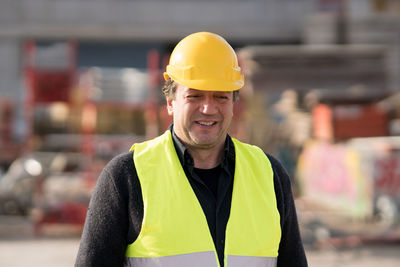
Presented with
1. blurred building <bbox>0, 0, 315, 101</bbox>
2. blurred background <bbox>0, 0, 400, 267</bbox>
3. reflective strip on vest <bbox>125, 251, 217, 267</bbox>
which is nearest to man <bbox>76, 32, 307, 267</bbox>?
reflective strip on vest <bbox>125, 251, 217, 267</bbox>

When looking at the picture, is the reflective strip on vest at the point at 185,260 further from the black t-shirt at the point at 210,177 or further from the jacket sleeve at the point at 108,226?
the black t-shirt at the point at 210,177

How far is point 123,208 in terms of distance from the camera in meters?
1.90

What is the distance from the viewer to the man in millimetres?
1893

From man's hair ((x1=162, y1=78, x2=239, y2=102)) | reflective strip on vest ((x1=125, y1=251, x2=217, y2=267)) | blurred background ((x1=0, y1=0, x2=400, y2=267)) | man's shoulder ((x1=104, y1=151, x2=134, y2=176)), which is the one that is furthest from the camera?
blurred background ((x1=0, y1=0, x2=400, y2=267))

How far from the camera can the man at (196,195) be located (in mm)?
1893

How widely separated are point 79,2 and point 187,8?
5.95 m

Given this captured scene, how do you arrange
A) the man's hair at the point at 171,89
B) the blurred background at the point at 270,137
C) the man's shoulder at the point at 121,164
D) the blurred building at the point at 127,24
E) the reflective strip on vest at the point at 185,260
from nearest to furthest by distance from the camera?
the reflective strip on vest at the point at 185,260, the man's shoulder at the point at 121,164, the man's hair at the point at 171,89, the blurred background at the point at 270,137, the blurred building at the point at 127,24

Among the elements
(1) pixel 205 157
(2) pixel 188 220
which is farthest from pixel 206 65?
(2) pixel 188 220

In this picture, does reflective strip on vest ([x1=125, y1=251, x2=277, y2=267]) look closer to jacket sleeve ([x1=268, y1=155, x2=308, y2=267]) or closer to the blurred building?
jacket sleeve ([x1=268, y1=155, x2=308, y2=267])

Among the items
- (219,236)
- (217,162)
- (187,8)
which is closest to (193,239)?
(219,236)

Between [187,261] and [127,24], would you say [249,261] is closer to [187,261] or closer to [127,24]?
[187,261]

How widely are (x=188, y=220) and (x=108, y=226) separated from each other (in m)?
0.31

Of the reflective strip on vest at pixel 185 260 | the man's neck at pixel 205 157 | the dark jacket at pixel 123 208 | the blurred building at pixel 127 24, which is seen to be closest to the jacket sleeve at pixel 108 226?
the dark jacket at pixel 123 208

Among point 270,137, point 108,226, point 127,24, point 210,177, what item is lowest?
point 270,137
